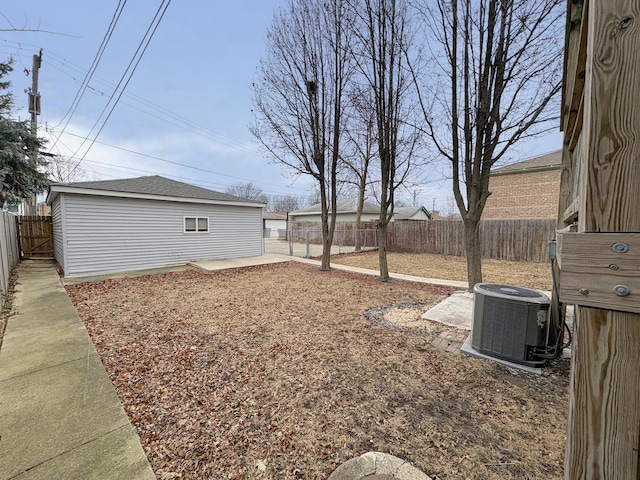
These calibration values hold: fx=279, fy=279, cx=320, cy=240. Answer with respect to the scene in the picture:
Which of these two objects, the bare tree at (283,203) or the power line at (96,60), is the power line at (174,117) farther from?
the bare tree at (283,203)

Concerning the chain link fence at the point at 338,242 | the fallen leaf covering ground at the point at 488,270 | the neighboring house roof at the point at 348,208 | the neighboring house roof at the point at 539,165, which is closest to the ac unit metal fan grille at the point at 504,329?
the fallen leaf covering ground at the point at 488,270

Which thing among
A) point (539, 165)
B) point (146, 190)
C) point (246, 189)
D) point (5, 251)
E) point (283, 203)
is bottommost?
point (5, 251)

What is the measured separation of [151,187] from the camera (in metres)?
10.5

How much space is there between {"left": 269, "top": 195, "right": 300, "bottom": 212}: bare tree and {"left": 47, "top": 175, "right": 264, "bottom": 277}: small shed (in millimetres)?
47144

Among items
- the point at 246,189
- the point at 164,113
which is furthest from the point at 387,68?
the point at 246,189

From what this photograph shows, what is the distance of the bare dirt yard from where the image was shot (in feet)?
6.37

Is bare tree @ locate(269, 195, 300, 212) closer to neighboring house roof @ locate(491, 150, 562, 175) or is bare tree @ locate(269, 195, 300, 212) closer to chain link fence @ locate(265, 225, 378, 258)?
chain link fence @ locate(265, 225, 378, 258)

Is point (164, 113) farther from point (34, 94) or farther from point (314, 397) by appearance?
point (314, 397)

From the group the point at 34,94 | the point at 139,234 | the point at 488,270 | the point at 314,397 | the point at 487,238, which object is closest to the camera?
the point at 314,397

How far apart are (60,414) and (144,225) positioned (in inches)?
339

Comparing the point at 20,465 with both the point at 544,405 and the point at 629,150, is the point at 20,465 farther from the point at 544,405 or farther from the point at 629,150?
the point at 544,405

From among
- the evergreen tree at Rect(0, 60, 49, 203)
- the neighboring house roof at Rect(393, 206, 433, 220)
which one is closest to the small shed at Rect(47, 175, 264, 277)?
the evergreen tree at Rect(0, 60, 49, 203)

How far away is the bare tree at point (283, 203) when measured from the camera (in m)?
59.9

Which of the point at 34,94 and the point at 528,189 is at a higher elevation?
the point at 34,94
